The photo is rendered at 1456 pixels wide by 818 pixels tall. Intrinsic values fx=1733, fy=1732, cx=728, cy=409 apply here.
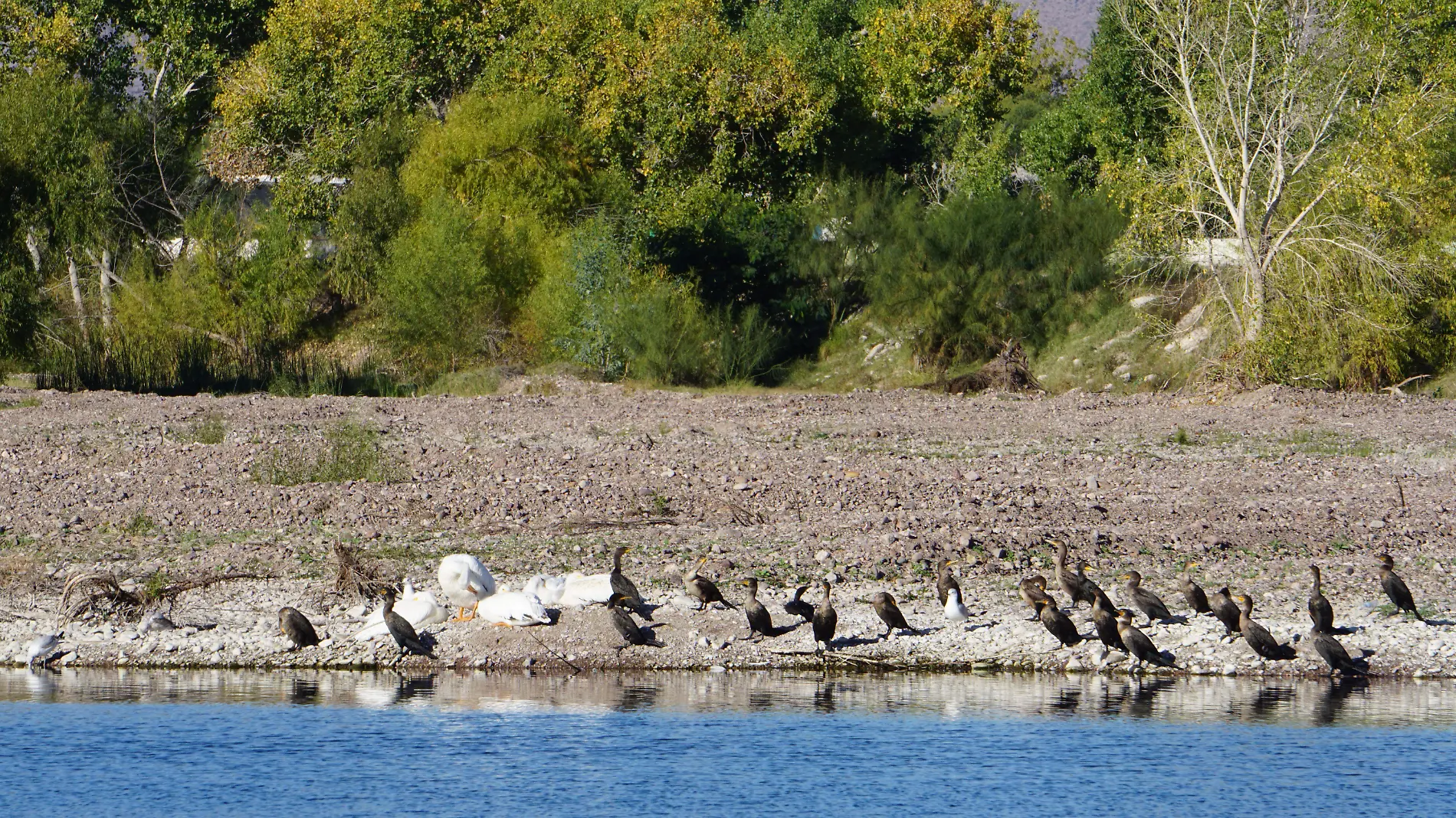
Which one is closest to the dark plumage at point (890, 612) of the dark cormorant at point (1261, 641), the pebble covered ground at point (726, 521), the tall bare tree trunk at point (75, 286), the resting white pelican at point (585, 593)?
the pebble covered ground at point (726, 521)

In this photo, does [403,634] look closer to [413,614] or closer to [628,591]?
[413,614]

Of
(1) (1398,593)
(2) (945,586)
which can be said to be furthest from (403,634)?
(1) (1398,593)

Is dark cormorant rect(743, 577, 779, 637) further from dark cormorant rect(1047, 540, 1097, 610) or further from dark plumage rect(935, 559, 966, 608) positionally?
dark cormorant rect(1047, 540, 1097, 610)

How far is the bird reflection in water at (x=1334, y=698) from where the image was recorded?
1107 centimetres

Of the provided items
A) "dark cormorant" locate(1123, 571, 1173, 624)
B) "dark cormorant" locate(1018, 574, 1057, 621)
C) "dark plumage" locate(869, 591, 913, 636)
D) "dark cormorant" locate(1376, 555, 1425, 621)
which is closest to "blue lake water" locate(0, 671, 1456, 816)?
"dark plumage" locate(869, 591, 913, 636)

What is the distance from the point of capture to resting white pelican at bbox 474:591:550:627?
12.8 meters

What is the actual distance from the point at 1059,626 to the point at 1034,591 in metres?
0.69

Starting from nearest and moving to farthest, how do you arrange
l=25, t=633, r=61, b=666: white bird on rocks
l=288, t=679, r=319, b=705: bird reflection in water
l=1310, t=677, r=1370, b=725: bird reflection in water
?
1. l=1310, t=677, r=1370, b=725: bird reflection in water
2. l=288, t=679, r=319, b=705: bird reflection in water
3. l=25, t=633, r=61, b=666: white bird on rocks

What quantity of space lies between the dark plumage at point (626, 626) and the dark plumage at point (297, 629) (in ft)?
7.17

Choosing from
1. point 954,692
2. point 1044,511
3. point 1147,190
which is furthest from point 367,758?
point 1147,190

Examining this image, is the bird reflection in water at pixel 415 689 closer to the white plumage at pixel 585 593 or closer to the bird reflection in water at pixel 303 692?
the bird reflection in water at pixel 303 692

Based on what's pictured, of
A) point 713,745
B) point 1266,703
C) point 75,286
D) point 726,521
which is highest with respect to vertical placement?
point 75,286

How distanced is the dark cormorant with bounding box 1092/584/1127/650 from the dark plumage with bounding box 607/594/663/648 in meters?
3.17

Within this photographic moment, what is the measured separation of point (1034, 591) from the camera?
1297 centimetres
